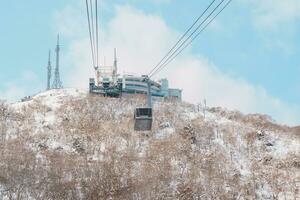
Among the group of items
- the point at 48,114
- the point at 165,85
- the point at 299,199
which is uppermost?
the point at 165,85

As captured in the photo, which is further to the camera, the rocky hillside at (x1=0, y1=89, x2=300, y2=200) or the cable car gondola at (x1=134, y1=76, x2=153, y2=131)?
the rocky hillside at (x1=0, y1=89, x2=300, y2=200)

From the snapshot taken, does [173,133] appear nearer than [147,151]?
No

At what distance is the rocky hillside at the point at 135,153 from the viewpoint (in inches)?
2719

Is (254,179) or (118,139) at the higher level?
(118,139)

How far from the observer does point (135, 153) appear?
7494 centimetres

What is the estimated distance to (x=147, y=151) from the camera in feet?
248

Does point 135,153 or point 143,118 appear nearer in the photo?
point 143,118

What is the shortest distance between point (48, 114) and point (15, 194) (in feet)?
67.2

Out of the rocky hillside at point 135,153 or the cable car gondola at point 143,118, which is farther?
the rocky hillside at point 135,153

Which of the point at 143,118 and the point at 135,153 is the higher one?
the point at 135,153

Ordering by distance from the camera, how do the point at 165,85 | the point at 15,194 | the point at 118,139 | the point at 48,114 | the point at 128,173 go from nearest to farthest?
1. the point at 15,194
2. the point at 128,173
3. the point at 118,139
4. the point at 48,114
5. the point at 165,85

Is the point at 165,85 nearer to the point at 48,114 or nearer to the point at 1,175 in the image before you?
the point at 48,114

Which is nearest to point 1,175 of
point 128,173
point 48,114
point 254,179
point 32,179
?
point 32,179

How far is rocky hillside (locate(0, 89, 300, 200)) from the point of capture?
6906cm
